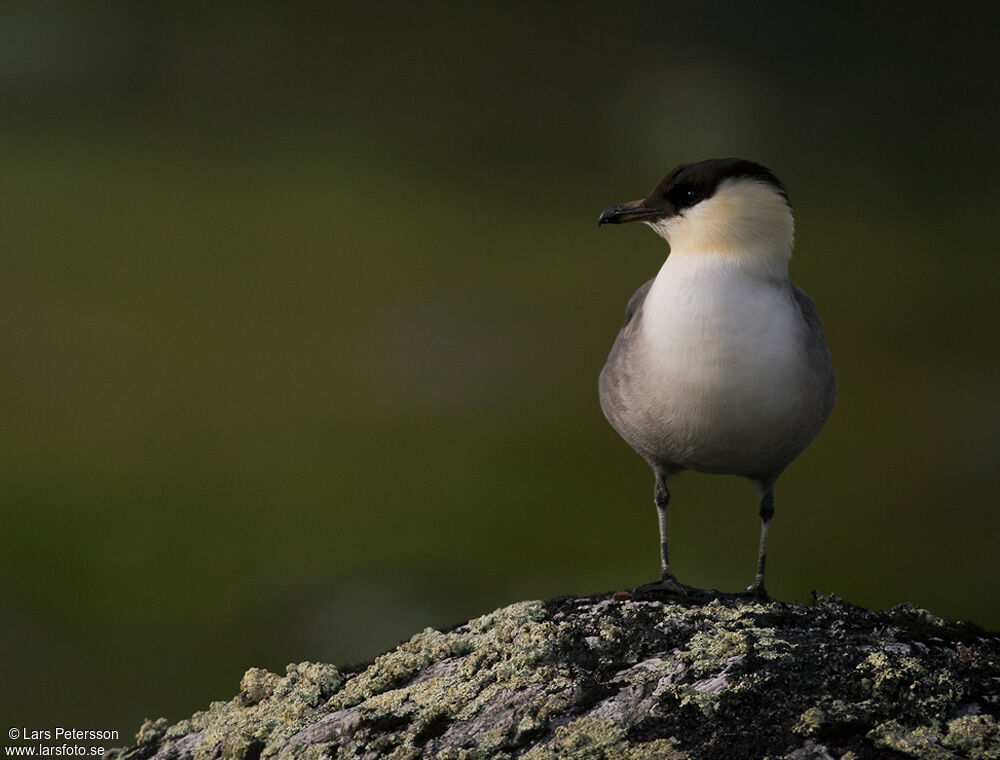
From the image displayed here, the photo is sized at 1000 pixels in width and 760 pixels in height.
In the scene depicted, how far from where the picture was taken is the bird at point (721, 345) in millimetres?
5883

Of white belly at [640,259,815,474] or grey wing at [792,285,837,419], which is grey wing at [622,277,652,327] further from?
grey wing at [792,285,837,419]

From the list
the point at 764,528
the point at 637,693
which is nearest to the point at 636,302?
the point at 764,528

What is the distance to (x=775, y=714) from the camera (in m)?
4.19

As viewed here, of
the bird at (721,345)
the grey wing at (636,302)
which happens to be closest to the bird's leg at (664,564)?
the bird at (721,345)

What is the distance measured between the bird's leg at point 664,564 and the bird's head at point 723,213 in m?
1.41

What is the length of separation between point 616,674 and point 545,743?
20.4 inches

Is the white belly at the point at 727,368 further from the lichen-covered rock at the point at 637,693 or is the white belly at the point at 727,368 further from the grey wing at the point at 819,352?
the lichen-covered rock at the point at 637,693

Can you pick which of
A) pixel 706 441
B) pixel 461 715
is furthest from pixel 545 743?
pixel 706 441

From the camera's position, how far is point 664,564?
253 inches

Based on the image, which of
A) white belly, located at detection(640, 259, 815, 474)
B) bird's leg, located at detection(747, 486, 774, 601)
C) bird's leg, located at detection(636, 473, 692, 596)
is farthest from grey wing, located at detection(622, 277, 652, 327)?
bird's leg, located at detection(747, 486, 774, 601)

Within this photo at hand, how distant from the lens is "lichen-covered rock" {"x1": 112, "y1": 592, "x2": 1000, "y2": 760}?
4117 mm

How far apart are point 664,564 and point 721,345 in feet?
4.46

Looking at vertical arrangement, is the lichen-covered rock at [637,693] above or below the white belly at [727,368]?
below

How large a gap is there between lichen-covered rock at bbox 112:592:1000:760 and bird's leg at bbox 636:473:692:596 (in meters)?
0.42
